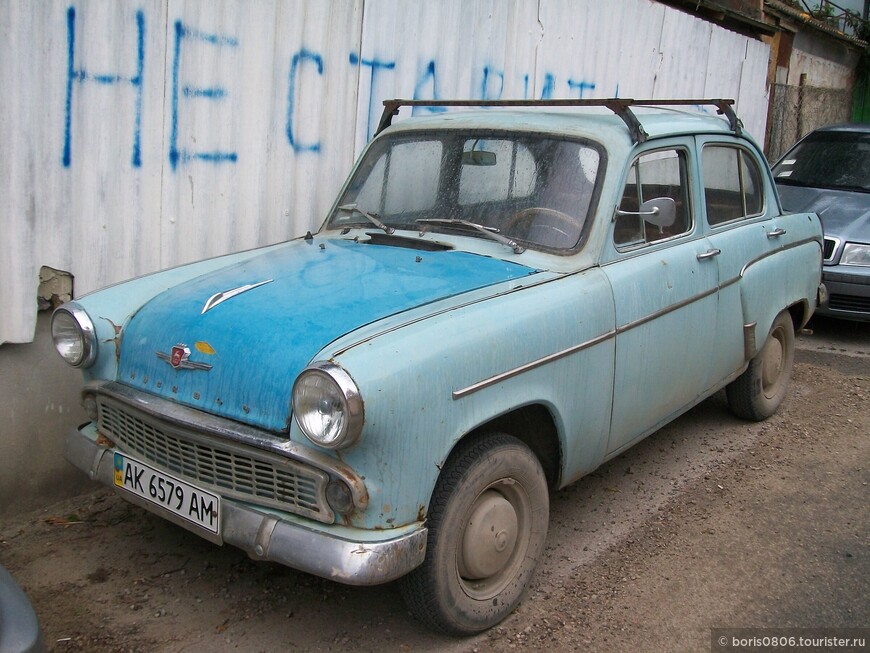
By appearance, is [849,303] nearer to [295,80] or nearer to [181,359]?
[295,80]

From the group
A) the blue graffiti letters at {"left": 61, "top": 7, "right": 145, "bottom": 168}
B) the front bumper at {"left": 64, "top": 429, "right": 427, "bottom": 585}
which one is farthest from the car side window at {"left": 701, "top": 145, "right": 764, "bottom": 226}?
the blue graffiti letters at {"left": 61, "top": 7, "right": 145, "bottom": 168}

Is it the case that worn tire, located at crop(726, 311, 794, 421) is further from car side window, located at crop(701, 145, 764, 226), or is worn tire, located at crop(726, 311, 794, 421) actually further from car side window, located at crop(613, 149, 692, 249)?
car side window, located at crop(613, 149, 692, 249)

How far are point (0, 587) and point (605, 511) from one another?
102 inches

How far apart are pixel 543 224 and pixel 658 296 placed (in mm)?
596

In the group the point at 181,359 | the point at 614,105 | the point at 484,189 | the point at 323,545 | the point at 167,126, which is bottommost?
the point at 323,545

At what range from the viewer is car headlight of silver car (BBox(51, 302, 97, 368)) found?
3.09 m

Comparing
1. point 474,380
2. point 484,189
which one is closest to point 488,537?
point 474,380

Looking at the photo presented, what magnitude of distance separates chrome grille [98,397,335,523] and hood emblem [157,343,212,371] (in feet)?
0.66

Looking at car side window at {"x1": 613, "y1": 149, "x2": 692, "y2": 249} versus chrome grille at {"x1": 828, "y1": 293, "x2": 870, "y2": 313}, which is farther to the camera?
chrome grille at {"x1": 828, "y1": 293, "x2": 870, "y2": 313}

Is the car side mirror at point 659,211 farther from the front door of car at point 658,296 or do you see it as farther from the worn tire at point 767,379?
the worn tire at point 767,379

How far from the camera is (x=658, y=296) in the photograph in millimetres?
3594

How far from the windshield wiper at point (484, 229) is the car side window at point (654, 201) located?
0.42 m

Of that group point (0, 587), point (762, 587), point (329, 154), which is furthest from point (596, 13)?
point (0, 587)

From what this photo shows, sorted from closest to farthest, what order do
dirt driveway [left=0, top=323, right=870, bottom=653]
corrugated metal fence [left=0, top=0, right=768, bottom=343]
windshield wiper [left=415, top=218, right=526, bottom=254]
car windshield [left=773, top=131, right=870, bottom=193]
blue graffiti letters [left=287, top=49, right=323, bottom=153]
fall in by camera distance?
1. dirt driveway [left=0, top=323, right=870, bottom=653]
2. windshield wiper [left=415, top=218, right=526, bottom=254]
3. corrugated metal fence [left=0, top=0, right=768, bottom=343]
4. blue graffiti letters [left=287, top=49, right=323, bottom=153]
5. car windshield [left=773, top=131, right=870, bottom=193]
